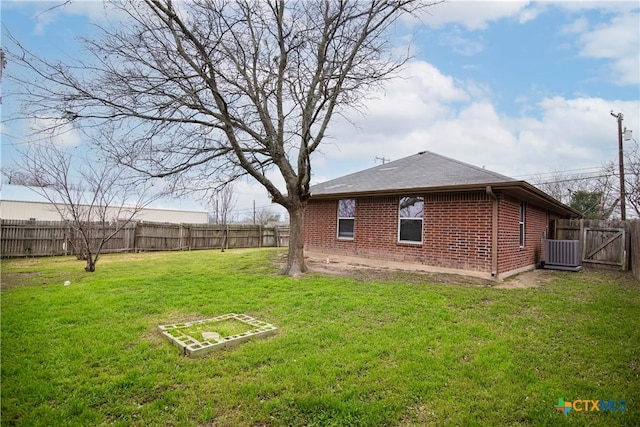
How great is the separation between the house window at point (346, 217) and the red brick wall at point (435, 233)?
0.66 feet

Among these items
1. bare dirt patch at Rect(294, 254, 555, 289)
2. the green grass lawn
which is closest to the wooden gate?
bare dirt patch at Rect(294, 254, 555, 289)

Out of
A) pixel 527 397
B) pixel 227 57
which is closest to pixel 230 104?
pixel 227 57

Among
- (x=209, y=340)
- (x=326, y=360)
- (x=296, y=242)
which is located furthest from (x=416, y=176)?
(x=209, y=340)

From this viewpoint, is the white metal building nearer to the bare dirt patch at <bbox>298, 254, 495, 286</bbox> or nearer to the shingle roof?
the shingle roof

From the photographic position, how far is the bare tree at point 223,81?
6500 millimetres

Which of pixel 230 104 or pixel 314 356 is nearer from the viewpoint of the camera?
pixel 314 356

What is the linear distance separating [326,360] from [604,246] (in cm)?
1424

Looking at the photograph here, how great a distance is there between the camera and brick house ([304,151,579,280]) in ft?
27.8

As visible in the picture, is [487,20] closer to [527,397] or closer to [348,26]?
[348,26]

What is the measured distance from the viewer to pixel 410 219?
33.1 feet

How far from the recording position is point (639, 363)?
3.49m

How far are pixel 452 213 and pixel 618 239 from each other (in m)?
8.27

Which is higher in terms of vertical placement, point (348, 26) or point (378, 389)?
point (348, 26)

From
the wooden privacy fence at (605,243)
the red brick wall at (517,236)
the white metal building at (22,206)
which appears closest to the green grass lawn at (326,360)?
the red brick wall at (517,236)
